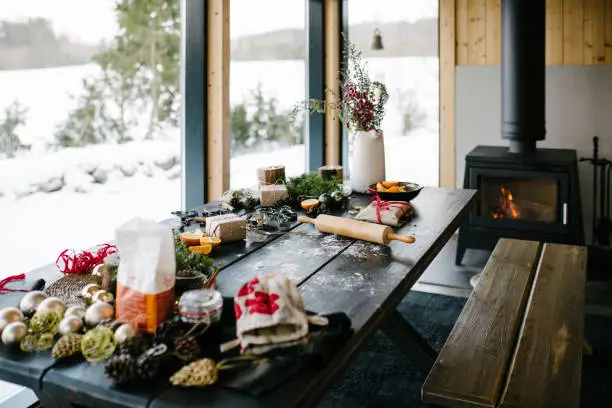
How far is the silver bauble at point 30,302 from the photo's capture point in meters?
1.65

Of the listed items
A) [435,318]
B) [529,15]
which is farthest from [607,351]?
[529,15]

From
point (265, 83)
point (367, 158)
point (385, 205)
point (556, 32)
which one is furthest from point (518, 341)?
point (556, 32)

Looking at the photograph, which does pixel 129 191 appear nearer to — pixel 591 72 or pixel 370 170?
pixel 370 170

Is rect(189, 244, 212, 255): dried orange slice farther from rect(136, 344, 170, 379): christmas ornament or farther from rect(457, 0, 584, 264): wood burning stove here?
rect(457, 0, 584, 264): wood burning stove

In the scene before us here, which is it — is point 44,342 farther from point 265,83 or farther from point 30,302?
point 265,83

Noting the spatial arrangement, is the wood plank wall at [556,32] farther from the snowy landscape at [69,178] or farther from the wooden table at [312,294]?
the wooden table at [312,294]

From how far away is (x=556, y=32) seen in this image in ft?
16.0

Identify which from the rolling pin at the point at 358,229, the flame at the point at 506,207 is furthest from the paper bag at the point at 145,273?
the flame at the point at 506,207

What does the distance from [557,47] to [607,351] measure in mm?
2542

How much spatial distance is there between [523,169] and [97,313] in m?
3.45

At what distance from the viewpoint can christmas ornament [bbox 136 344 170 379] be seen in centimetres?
132

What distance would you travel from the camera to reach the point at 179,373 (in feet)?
4.30

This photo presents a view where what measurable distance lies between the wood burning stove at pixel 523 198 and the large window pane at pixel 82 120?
2143 millimetres

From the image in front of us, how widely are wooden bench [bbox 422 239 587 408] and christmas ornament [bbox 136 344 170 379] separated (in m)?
0.81
